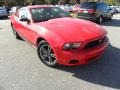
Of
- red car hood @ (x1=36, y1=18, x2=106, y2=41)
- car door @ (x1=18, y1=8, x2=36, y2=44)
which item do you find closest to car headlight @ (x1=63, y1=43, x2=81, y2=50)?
red car hood @ (x1=36, y1=18, x2=106, y2=41)

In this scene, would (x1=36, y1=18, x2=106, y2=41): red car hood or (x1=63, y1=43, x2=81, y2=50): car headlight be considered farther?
(x1=36, y1=18, x2=106, y2=41): red car hood

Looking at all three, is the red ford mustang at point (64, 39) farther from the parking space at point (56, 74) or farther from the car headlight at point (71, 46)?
the parking space at point (56, 74)

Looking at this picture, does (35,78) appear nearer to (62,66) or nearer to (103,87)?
(62,66)

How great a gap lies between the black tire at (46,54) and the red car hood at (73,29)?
0.44 meters

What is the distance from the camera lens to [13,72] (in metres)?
5.44

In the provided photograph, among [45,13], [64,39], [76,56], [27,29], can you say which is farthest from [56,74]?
[45,13]

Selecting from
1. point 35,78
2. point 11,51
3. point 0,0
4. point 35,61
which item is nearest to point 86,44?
point 35,78

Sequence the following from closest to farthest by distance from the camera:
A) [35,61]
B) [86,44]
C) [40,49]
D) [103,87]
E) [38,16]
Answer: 1. [103,87]
2. [86,44]
3. [40,49]
4. [35,61]
5. [38,16]

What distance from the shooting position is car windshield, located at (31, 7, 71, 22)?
259 inches

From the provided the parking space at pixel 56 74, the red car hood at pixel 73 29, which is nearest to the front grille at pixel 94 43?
the red car hood at pixel 73 29

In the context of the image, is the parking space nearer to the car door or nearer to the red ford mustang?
the red ford mustang

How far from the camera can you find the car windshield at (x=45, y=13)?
6.57 metres

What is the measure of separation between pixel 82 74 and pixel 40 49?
4.34 feet

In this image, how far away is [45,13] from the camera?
268 inches
